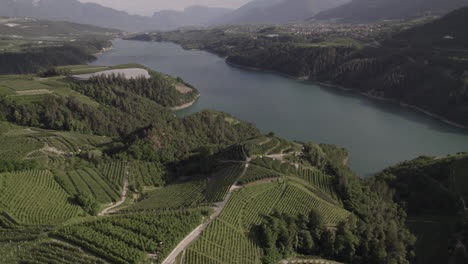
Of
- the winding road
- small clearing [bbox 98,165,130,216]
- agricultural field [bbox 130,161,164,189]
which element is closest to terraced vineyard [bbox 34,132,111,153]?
agricultural field [bbox 130,161,164,189]

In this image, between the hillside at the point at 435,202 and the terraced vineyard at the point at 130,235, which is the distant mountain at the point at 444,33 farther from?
the terraced vineyard at the point at 130,235

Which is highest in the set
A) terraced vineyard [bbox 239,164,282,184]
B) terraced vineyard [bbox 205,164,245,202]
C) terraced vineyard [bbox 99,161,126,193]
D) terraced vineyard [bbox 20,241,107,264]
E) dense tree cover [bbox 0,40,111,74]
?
dense tree cover [bbox 0,40,111,74]

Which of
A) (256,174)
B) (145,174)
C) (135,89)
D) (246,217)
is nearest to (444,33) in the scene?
(256,174)

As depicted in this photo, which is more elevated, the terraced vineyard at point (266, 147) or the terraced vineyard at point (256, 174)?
the terraced vineyard at point (266, 147)

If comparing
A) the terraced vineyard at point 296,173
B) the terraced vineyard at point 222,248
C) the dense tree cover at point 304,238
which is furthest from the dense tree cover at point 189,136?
the dense tree cover at point 304,238

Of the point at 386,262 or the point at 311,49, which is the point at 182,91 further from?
the point at 386,262

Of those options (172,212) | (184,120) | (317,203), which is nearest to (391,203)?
(317,203)

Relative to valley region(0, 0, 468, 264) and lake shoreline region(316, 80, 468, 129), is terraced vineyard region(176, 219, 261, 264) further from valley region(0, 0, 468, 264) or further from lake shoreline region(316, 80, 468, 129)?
lake shoreline region(316, 80, 468, 129)
